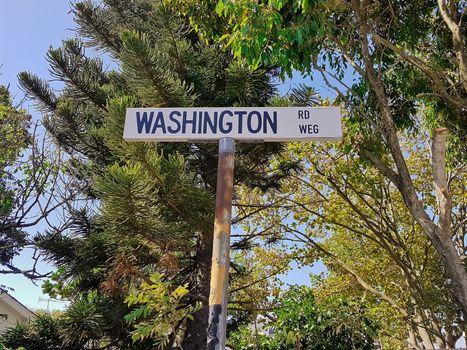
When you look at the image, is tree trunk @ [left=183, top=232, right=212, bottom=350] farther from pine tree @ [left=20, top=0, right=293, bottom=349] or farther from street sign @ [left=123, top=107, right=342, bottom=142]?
street sign @ [left=123, top=107, right=342, bottom=142]

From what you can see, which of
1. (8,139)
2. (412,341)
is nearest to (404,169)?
(8,139)

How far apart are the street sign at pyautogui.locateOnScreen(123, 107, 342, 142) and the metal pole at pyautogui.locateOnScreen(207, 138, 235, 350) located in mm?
74

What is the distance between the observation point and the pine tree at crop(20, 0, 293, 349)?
10.2 ft

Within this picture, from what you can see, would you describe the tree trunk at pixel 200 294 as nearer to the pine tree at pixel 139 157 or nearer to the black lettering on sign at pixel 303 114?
the pine tree at pixel 139 157

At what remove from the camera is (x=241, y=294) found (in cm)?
884

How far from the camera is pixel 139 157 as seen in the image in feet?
10.2

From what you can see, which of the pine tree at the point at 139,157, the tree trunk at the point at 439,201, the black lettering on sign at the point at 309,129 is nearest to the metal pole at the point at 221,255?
the black lettering on sign at the point at 309,129

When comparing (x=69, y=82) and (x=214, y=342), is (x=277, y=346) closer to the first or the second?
(x=214, y=342)

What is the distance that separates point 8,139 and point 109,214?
3885 millimetres

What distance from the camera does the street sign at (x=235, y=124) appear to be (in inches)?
67.0

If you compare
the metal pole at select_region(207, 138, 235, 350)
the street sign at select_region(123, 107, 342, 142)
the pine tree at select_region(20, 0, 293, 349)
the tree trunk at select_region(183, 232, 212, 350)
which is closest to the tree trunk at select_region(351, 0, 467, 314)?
the pine tree at select_region(20, 0, 293, 349)

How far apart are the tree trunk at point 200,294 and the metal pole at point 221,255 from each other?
2393 millimetres

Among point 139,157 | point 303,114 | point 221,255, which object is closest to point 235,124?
point 303,114

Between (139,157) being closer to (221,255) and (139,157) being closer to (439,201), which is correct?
(221,255)
